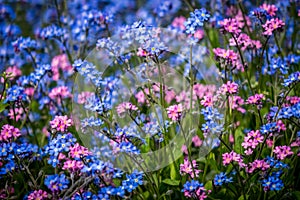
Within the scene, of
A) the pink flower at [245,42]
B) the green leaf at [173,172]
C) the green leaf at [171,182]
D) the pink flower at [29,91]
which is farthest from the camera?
the pink flower at [29,91]

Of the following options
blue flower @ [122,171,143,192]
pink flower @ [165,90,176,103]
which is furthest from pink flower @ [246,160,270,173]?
pink flower @ [165,90,176,103]

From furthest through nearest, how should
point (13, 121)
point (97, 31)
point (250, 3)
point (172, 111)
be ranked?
point (250, 3)
point (97, 31)
point (13, 121)
point (172, 111)

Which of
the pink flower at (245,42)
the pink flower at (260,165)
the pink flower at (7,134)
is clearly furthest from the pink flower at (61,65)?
the pink flower at (260,165)

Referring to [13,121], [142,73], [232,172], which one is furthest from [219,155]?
[13,121]

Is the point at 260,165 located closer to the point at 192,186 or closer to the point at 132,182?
the point at 192,186

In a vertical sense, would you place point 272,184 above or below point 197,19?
below

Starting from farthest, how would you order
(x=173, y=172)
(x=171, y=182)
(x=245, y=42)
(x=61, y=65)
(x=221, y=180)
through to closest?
1. (x=61, y=65)
2. (x=245, y=42)
3. (x=173, y=172)
4. (x=171, y=182)
5. (x=221, y=180)

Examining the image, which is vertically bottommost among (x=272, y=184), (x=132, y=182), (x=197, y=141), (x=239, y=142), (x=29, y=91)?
(x=272, y=184)

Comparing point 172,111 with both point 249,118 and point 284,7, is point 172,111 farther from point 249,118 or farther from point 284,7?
point 284,7

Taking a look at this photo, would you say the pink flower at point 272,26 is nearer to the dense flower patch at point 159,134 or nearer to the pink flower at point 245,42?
the dense flower patch at point 159,134

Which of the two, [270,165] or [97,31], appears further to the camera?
[97,31]

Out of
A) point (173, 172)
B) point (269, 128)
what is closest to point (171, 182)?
point (173, 172)
